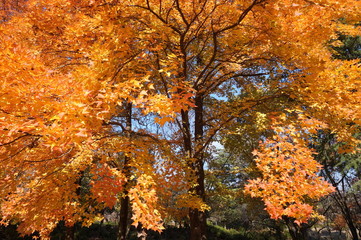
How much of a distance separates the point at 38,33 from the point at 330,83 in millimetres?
6785

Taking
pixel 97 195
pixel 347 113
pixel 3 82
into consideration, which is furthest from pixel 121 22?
pixel 347 113

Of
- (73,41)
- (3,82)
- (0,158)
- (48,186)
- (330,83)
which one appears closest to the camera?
(3,82)

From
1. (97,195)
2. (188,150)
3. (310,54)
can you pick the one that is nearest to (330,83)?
(310,54)

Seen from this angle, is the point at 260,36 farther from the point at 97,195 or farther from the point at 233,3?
the point at 97,195

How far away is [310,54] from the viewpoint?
5508 mm

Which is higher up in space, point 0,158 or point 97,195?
point 0,158

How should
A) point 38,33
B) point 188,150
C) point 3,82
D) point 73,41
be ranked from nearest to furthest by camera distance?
point 3,82 → point 73,41 → point 38,33 → point 188,150

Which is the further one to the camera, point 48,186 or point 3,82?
point 48,186

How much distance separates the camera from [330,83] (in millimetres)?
4160

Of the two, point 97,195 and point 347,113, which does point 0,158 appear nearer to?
point 97,195

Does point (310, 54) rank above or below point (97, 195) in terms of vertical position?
above

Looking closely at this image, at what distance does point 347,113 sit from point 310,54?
205 centimetres

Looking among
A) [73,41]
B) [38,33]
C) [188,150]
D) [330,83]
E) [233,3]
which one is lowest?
[188,150]

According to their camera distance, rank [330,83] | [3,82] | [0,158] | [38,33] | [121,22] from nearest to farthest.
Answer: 1. [3,82]
2. [0,158]
3. [121,22]
4. [330,83]
5. [38,33]
